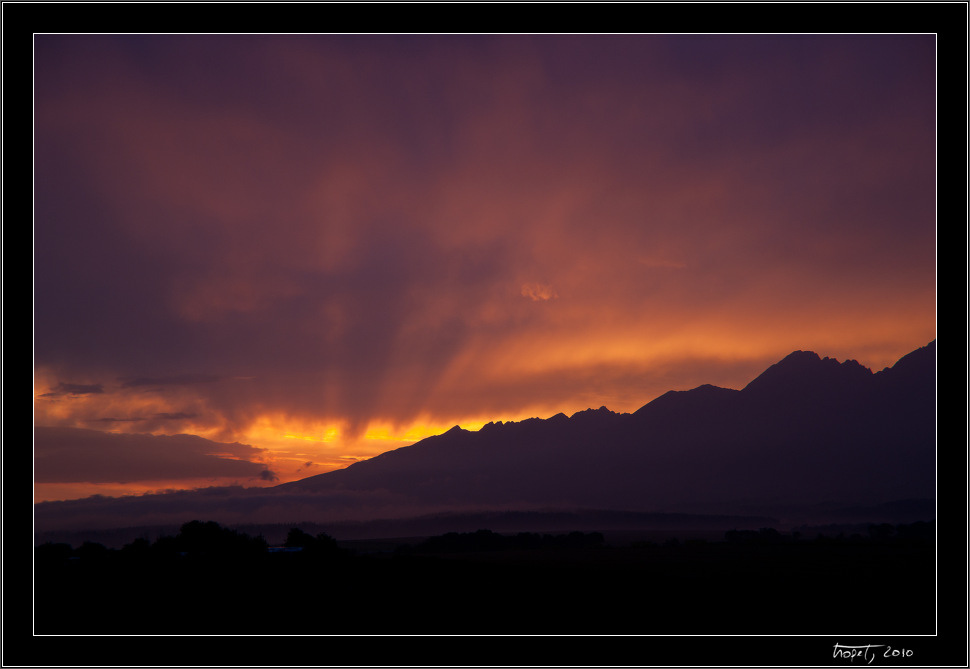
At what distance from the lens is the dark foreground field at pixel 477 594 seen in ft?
46.2

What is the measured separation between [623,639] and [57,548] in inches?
1164

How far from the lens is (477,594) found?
58.1 feet

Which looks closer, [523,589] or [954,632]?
[954,632]

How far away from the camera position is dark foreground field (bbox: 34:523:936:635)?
14.1m

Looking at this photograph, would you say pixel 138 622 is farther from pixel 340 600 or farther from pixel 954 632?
pixel 954 632

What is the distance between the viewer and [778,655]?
40.8ft

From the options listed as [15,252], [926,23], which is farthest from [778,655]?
[15,252]
